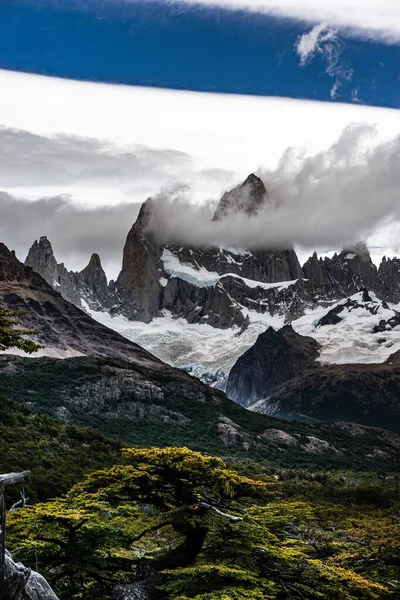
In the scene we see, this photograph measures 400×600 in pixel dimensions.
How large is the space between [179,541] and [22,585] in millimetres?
15687

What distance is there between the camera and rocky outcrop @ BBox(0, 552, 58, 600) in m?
13.9

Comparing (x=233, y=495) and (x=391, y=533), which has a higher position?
(x=233, y=495)

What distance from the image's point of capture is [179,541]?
2888 cm

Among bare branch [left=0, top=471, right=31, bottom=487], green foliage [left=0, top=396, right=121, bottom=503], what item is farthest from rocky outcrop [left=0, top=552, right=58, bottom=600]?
green foliage [left=0, top=396, right=121, bottom=503]

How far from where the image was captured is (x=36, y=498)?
234 feet

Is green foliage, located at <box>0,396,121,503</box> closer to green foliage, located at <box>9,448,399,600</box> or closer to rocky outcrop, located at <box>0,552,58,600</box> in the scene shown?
green foliage, located at <box>9,448,399,600</box>

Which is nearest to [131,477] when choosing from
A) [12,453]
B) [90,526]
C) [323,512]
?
[90,526]

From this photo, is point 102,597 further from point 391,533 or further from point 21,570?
point 391,533

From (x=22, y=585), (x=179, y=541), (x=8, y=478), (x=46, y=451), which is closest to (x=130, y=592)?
(x=179, y=541)

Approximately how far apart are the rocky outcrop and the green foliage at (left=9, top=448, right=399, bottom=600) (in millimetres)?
8298

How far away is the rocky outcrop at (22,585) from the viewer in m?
13.9

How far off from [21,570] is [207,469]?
1395cm

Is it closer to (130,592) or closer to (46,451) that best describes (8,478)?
(130,592)

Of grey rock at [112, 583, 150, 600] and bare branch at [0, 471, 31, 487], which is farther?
grey rock at [112, 583, 150, 600]
